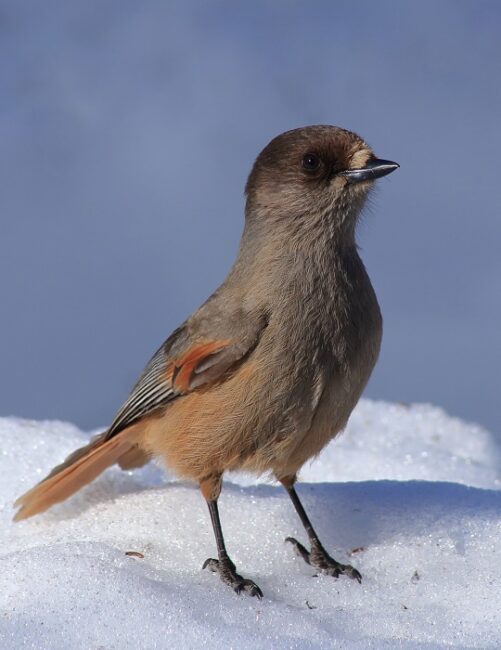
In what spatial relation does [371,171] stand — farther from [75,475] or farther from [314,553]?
[75,475]

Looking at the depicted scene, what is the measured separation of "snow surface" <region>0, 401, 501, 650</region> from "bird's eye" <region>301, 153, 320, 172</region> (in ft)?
4.80

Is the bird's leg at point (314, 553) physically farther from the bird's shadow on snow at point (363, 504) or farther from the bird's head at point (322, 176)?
the bird's head at point (322, 176)

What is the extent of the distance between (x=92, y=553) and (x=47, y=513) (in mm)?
952

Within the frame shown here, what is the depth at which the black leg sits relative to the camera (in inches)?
161

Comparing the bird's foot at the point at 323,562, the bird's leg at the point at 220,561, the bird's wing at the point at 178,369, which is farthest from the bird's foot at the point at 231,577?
the bird's wing at the point at 178,369

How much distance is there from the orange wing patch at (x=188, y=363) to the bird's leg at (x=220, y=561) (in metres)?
0.40

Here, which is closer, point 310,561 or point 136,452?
point 310,561

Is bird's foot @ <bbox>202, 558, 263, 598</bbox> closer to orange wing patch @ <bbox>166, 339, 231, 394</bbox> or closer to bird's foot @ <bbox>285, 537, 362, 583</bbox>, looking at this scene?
bird's foot @ <bbox>285, 537, 362, 583</bbox>

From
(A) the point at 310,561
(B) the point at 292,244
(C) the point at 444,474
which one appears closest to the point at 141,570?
(A) the point at 310,561

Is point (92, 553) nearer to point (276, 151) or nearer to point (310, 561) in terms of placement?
point (310, 561)

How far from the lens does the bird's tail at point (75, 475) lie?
4879mm

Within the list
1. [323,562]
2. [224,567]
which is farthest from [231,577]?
[323,562]

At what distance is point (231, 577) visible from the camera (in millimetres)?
4168

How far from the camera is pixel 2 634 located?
3.48 meters
